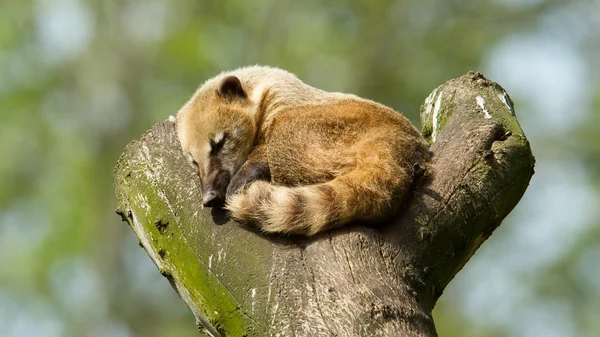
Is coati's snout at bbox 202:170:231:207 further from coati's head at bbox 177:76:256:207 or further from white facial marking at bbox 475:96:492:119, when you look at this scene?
white facial marking at bbox 475:96:492:119

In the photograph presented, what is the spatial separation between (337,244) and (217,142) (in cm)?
242

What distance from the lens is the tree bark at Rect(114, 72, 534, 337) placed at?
4.57 m

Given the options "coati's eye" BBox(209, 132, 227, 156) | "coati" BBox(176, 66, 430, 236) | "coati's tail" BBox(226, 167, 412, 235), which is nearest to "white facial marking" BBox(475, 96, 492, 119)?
"coati" BBox(176, 66, 430, 236)

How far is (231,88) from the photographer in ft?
23.7

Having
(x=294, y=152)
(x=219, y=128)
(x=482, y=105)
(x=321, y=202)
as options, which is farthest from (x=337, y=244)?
(x=219, y=128)

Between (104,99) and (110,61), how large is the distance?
3.89ft

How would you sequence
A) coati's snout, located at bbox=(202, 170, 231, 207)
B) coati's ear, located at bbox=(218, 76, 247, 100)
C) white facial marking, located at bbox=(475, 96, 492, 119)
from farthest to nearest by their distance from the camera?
1. coati's ear, located at bbox=(218, 76, 247, 100)
2. white facial marking, located at bbox=(475, 96, 492, 119)
3. coati's snout, located at bbox=(202, 170, 231, 207)

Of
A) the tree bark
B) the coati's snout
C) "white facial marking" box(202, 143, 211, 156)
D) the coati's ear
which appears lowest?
the tree bark

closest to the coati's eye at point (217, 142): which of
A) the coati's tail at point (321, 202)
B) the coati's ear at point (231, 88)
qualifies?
the coati's ear at point (231, 88)

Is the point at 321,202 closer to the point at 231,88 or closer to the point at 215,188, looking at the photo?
the point at 215,188

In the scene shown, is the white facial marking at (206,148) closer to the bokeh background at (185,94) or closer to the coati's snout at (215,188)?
the coati's snout at (215,188)

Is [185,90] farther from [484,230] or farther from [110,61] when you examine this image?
[484,230]

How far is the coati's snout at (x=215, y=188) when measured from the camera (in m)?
5.48

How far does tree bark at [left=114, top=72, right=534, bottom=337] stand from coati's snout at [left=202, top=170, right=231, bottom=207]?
0.26 feet
